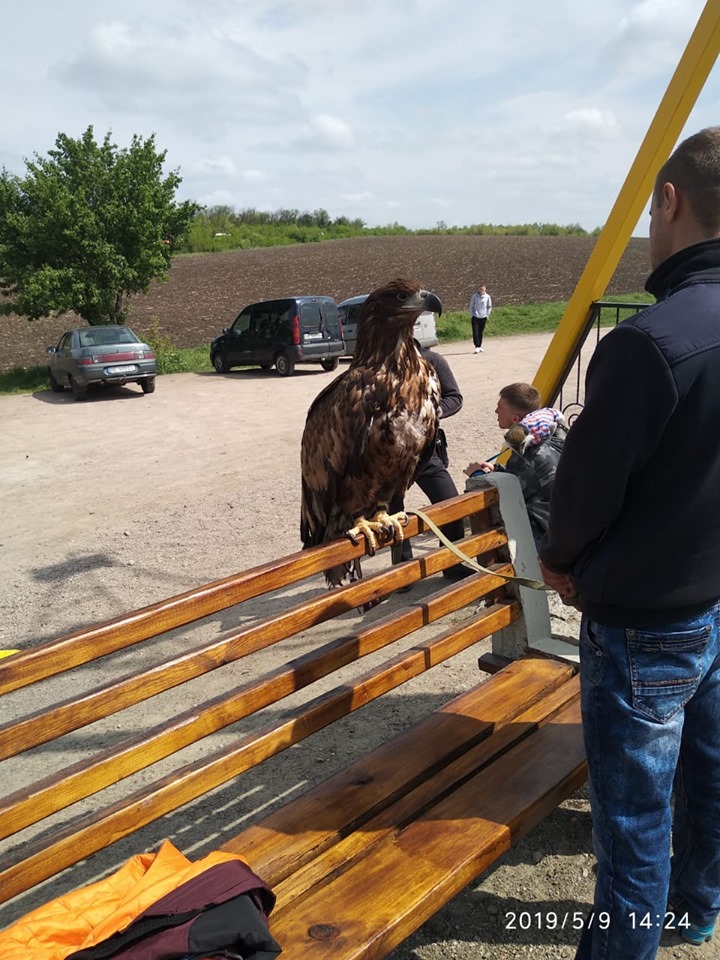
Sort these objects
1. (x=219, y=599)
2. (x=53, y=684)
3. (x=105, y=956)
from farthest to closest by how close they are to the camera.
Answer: (x=53, y=684) → (x=219, y=599) → (x=105, y=956)

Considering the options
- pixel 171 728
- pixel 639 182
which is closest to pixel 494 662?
pixel 171 728

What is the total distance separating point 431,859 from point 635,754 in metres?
0.68

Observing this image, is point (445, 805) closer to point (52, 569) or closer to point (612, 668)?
point (612, 668)

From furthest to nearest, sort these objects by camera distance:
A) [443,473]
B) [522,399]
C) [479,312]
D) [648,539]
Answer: [479,312], [443,473], [522,399], [648,539]

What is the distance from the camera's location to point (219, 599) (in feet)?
7.17

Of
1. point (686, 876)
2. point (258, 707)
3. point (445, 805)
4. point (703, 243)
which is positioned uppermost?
point (703, 243)

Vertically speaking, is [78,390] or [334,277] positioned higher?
[334,277]

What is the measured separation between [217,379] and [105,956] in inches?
729

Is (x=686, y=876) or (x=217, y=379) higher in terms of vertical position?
(x=217, y=379)

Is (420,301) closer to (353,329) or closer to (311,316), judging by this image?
(311,316)

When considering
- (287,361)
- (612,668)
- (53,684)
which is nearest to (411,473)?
(612,668)

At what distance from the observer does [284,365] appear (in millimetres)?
19172

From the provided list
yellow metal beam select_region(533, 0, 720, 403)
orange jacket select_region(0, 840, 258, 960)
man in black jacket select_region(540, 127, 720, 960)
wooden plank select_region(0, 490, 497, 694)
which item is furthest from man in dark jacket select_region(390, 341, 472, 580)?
orange jacket select_region(0, 840, 258, 960)

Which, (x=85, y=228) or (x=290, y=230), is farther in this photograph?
(x=290, y=230)
